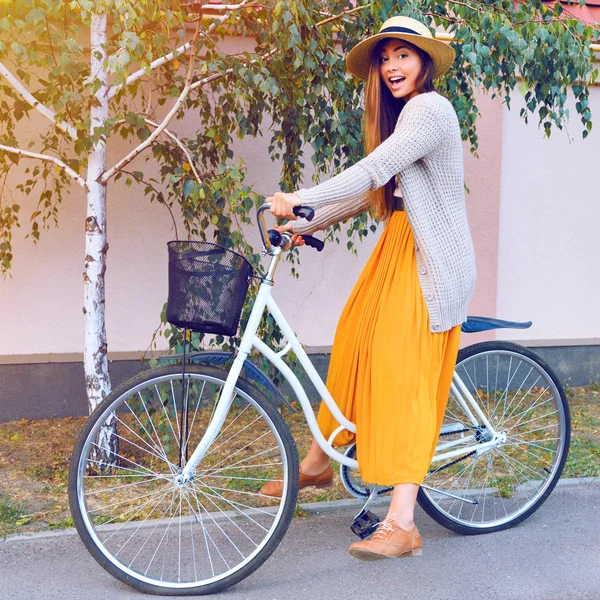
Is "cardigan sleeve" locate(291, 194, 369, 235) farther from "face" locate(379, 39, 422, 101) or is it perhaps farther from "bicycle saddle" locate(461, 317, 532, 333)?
"bicycle saddle" locate(461, 317, 532, 333)

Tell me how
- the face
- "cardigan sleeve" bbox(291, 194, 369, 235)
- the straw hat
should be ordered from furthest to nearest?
"cardigan sleeve" bbox(291, 194, 369, 235)
the face
the straw hat

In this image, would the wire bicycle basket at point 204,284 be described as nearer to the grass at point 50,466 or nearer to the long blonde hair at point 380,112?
→ the long blonde hair at point 380,112

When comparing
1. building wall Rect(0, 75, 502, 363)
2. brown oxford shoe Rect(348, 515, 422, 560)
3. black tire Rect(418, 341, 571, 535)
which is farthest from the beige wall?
brown oxford shoe Rect(348, 515, 422, 560)

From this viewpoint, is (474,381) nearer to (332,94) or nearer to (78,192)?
(332,94)

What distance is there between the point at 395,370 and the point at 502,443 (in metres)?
0.81

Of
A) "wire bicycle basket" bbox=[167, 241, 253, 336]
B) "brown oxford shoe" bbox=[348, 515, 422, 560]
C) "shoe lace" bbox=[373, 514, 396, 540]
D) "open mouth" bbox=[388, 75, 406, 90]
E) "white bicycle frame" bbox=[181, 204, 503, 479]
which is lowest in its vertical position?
"brown oxford shoe" bbox=[348, 515, 422, 560]

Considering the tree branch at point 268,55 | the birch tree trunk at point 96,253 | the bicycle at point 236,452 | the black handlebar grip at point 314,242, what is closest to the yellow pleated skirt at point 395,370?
the bicycle at point 236,452

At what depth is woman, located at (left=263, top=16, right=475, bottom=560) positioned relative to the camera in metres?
2.92

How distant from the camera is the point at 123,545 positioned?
3326 mm

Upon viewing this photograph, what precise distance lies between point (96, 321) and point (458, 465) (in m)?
1.91

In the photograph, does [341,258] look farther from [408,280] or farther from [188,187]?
[408,280]

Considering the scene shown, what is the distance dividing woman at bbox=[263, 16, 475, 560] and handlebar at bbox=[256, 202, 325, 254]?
10 centimetres

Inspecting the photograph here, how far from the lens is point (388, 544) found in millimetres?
2902

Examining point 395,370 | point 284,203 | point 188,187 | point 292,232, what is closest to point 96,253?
point 188,187
